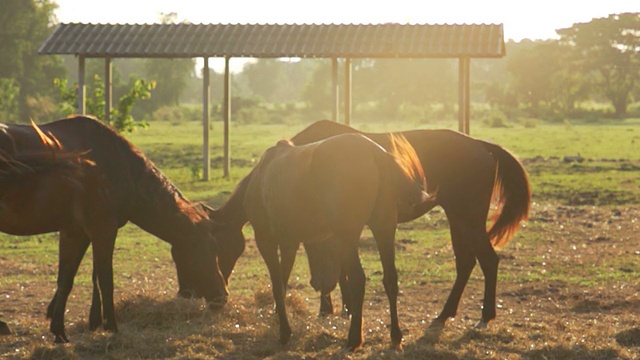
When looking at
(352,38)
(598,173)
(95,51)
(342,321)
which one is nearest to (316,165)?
(342,321)

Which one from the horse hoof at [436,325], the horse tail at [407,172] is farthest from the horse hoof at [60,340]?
the horse hoof at [436,325]

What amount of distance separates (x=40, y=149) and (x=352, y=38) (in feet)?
39.7

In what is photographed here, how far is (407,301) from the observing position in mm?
9297

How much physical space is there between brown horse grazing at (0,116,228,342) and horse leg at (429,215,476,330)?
1.89 m

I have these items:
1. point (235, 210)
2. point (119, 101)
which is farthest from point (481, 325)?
point (119, 101)

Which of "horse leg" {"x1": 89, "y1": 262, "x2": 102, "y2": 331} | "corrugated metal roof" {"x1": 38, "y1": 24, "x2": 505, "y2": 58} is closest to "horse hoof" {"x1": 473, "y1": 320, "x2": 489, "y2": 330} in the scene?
"horse leg" {"x1": 89, "y1": 262, "x2": 102, "y2": 331}

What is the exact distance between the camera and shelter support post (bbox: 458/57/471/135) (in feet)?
55.4

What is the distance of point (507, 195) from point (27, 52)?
4633 centimetres

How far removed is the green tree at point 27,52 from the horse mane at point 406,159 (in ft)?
139

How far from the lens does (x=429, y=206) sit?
8352mm

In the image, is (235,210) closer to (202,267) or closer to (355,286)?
(202,267)

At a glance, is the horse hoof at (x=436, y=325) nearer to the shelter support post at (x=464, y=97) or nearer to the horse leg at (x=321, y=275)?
the horse leg at (x=321, y=275)

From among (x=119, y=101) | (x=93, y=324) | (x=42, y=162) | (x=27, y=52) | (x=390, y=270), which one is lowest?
(x=93, y=324)

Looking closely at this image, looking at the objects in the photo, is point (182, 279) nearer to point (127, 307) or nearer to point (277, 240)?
point (127, 307)
